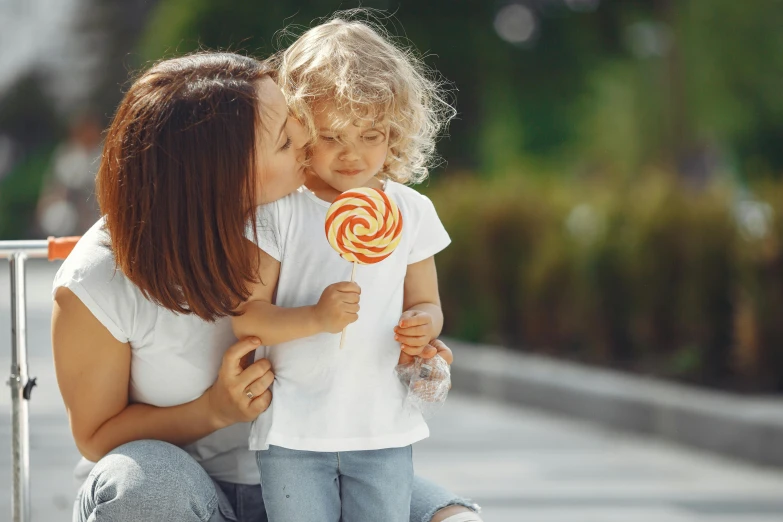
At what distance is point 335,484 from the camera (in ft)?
7.80

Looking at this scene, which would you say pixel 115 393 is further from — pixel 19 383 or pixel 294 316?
pixel 294 316

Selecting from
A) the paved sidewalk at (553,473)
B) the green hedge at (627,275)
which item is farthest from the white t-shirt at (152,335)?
the green hedge at (627,275)

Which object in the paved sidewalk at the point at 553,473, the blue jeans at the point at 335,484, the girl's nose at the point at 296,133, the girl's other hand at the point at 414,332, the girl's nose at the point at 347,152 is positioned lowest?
the paved sidewalk at the point at 553,473

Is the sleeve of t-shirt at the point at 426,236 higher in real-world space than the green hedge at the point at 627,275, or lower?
higher

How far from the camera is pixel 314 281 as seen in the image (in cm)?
240

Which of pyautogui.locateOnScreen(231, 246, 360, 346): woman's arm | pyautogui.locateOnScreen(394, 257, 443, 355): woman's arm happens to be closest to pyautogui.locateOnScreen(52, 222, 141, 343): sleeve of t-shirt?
pyautogui.locateOnScreen(231, 246, 360, 346): woman's arm

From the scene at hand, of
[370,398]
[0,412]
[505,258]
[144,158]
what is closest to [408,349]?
[370,398]

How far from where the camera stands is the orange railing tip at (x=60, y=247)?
2629 mm

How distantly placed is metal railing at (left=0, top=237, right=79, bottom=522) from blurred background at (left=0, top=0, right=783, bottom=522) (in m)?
0.53

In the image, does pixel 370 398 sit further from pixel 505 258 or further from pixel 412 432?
pixel 505 258

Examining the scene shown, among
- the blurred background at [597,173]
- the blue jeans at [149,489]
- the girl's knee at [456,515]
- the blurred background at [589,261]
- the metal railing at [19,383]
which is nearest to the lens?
the blue jeans at [149,489]

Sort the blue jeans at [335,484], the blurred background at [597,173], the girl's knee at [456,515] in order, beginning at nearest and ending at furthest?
the blue jeans at [335,484] → the girl's knee at [456,515] → the blurred background at [597,173]

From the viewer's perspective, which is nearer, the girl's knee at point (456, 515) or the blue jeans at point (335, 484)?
the blue jeans at point (335, 484)

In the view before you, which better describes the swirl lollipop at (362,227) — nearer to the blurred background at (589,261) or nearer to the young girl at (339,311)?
A: the young girl at (339,311)
